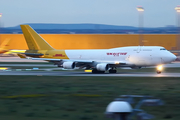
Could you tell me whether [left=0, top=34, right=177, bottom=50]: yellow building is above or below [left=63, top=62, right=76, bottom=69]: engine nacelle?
above

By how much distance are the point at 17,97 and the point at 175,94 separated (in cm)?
911

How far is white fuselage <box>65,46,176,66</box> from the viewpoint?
121ft

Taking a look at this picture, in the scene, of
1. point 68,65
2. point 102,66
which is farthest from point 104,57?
point 68,65

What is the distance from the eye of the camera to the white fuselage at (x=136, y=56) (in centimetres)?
3684

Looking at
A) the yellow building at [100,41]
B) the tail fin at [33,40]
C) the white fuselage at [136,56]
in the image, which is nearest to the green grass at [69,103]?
the white fuselage at [136,56]

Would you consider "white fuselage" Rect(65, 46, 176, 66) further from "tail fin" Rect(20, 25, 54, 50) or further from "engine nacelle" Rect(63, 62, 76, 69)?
"tail fin" Rect(20, 25, 54, 50)

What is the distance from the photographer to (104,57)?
39219 millimetres

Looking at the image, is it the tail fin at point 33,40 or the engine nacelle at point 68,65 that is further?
the tail fin at point 33,40

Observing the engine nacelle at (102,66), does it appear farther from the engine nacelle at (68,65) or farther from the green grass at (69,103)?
the green grass at (69,103)

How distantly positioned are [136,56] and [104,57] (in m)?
3.89

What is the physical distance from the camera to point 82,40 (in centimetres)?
8769

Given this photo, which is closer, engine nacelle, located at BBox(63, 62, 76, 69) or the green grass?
the green grass

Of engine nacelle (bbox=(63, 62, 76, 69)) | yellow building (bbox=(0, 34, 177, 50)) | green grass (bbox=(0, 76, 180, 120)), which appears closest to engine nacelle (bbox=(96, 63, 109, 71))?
engine nacelle (bbox=(63, 62, 76, 69))

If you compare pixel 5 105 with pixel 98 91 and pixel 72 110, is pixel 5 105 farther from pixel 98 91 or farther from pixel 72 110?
pixel 98 91
